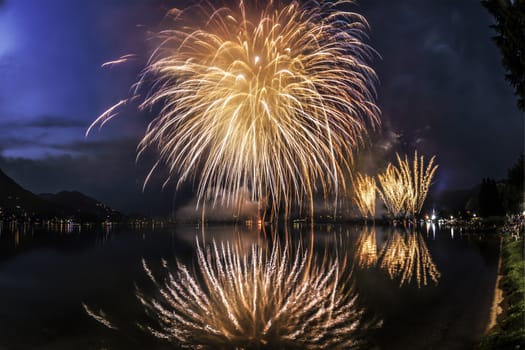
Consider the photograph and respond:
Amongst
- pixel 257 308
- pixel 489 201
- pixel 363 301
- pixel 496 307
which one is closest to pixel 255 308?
pixel 257 308

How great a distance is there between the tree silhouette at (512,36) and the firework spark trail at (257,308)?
10.8 metres

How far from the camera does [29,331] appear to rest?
15.8m

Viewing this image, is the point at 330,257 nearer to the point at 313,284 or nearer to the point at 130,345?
the point at 313,284

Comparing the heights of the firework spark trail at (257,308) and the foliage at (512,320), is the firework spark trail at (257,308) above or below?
below

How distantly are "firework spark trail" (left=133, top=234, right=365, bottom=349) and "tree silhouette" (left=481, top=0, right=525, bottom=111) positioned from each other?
10.8m

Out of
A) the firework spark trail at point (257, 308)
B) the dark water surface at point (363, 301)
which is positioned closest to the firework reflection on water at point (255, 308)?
the firework spark trail at point (257, 308)

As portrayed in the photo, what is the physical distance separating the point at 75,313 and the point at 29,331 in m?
2.94

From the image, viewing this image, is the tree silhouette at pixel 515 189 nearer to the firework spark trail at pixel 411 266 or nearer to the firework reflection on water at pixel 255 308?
the firework spark trail at pixel 411 266

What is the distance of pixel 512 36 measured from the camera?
12.5m

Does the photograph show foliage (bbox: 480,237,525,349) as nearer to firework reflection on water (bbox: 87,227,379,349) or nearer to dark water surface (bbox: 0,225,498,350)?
dark water surface (bbox: 0,225,498,350)

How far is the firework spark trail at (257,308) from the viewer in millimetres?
13347

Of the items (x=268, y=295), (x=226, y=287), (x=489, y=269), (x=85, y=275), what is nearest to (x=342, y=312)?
(x=268, y=295)

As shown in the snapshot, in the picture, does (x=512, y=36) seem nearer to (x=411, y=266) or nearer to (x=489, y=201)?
(x=411, y=266)

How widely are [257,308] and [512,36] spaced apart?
14448 mm
